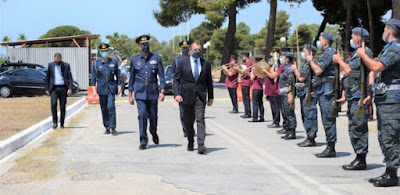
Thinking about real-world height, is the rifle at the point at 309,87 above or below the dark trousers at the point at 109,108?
above

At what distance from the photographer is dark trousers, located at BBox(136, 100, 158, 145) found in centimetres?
1038

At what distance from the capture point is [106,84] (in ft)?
41.9

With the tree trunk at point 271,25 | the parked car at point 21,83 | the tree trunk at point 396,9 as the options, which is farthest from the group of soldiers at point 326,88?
the tree trunk at point 271,25

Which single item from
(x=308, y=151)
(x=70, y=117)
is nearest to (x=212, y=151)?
(x=308, y=151)

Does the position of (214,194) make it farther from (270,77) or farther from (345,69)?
(270,77)

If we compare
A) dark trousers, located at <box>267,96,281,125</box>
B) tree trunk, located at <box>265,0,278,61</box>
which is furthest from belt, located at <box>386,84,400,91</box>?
tree trunk, located at <box>265,0,278,61</box>

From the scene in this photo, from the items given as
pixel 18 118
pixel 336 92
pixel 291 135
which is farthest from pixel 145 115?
pixel 18 118

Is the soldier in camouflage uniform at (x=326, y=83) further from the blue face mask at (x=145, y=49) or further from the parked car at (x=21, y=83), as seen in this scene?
the parked car at (x=21, y=83)

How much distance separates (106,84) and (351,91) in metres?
6.09

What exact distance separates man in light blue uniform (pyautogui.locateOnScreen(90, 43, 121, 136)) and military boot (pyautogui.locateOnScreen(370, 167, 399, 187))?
6.84 meters

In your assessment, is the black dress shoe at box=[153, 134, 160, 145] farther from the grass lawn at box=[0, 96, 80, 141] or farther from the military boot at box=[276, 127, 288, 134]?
the military boot at box=[276, 127, 288, 134]

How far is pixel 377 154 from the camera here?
9836 mm

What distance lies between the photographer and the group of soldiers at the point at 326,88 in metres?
7.08

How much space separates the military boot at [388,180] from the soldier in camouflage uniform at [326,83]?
2.14 metres
